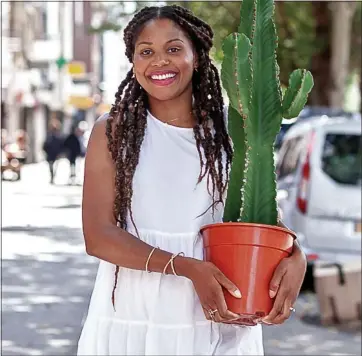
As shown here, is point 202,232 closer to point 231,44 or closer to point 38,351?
point 231,44

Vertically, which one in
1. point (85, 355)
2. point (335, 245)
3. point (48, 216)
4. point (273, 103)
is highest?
point (273, 103)

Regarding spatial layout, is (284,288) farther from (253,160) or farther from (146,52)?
(146,52)

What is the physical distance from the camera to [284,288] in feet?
8.57

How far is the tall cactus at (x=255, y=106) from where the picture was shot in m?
2.65

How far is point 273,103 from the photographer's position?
8.89 ft

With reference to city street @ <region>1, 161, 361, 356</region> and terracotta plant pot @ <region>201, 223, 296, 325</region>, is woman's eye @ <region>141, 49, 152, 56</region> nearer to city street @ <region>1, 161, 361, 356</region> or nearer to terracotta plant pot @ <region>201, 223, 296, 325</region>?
terracotta plant pot @ <region>201, 223, 296, 325</region>

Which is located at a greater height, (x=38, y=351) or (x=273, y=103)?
(x=273, y=103)

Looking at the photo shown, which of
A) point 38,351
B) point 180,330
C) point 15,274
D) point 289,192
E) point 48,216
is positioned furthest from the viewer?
point 48,216

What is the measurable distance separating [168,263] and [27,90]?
4098cm

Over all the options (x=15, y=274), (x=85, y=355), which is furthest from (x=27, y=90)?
(x=85, y=355)

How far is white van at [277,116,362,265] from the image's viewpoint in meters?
9.67

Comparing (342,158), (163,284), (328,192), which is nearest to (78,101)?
(342,158)

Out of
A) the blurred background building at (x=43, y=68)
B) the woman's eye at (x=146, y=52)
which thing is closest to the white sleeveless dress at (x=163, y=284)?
the woman's eye at (x=146, y=52)

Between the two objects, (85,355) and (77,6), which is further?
(77,6)
